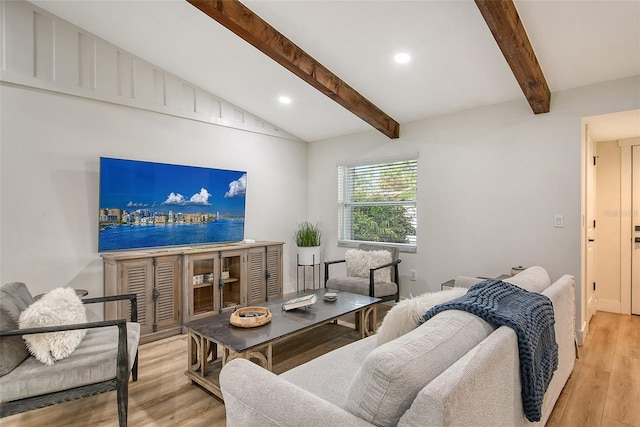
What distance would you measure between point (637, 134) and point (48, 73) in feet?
19.6

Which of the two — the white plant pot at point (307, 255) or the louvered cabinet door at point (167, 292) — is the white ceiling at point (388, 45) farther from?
the louvered cabinet door at point (167, 292)

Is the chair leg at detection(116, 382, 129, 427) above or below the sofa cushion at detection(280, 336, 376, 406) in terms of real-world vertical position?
below

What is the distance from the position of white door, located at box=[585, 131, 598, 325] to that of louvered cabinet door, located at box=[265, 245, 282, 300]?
11.0 feet

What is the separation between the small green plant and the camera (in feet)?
16.3

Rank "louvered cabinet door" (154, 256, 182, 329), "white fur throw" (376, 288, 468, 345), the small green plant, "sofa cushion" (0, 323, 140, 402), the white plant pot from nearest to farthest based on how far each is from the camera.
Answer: "white fur throw" (376, 288, 468, 345), "sofa cushion" (0, 323, 140, 402), "louvered cabinet door" (154, 256, 182, 329), the white plant pot, the small green plant

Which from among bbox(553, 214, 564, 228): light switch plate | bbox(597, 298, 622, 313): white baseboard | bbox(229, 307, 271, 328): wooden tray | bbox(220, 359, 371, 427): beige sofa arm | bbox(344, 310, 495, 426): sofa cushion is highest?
bbox(553, 214, 564, 228): light switch plate

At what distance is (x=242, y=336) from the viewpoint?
7.27ft

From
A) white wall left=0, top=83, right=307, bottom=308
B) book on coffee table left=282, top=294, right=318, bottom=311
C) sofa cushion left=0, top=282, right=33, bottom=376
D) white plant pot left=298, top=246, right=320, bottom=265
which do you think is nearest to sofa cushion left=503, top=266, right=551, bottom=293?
book on coffee table left=282, top=294, right=318, bottom=311

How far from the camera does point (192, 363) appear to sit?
2.47m

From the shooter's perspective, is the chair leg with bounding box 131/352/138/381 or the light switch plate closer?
the chair leg with bounding box 131/352/138/381

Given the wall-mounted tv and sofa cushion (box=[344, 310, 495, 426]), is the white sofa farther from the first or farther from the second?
the wall-mounted tv

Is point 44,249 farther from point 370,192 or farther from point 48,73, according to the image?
point 370,192

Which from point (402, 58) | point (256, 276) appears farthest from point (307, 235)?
point (402, 58)

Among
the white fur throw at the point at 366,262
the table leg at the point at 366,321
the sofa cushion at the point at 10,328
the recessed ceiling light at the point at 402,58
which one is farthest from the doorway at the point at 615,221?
the sofa cushion at the point at 10,328
